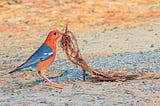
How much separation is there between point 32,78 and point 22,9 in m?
8.24

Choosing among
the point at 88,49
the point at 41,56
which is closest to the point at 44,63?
the point at 41,56

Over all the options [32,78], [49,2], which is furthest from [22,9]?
[32,78]

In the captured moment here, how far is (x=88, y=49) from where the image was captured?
44.9 feet

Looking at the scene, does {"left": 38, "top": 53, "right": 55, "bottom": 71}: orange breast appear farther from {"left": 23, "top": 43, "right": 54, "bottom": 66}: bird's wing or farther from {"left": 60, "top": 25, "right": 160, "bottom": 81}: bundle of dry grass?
{"left": 60, "top": 25, "right": 160, "bottom": 81}: bundle of dry grass

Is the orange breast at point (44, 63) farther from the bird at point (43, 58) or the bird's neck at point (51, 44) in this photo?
the bird's neck at point (51, 44)

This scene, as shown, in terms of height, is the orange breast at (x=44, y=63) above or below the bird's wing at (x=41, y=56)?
below

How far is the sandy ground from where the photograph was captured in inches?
344

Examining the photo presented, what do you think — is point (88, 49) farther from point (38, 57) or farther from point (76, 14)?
point (76, 14)

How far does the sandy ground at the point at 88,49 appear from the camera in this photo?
8.73 meters

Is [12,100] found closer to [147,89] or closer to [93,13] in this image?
[147,89]

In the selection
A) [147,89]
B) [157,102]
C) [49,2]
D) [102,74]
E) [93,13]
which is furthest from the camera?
[49,2]

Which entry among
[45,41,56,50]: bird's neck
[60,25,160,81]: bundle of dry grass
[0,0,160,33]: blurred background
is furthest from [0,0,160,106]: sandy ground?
[45,41,56,50]: bird's neck

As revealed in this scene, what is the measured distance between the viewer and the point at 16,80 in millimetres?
10383

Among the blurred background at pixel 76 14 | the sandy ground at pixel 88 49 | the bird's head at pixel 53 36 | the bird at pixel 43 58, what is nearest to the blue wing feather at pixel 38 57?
the bird at pixel 43 58
